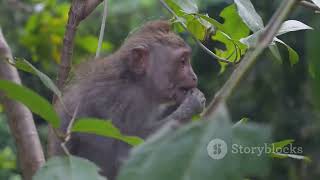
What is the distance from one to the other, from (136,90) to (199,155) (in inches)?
77.0

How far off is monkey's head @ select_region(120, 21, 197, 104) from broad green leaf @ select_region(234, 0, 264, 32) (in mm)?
1055

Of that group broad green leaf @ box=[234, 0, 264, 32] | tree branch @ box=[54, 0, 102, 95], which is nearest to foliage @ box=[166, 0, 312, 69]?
broad green leaf @ box=[234, 0, 264, 32]

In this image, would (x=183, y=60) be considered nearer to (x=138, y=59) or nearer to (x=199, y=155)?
(x=138, y=59)

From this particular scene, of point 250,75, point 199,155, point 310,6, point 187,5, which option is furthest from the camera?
point 250,75

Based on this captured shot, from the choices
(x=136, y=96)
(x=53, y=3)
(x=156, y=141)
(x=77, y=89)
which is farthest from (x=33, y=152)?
(x=53, y=3)

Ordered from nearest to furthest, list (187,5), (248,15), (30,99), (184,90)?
1. (30,99)
2. (248,15)
3. (187,5)
4. (184,90)

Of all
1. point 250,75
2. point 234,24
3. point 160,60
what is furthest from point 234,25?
point 250,75

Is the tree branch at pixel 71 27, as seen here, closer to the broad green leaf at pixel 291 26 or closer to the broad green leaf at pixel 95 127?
the broad green leaf at pixel 291 26

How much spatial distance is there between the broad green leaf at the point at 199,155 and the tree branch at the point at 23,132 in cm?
115

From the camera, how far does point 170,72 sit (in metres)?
2.66

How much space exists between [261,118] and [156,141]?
16.7 feet

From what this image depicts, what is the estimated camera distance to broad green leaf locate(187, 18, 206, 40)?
1694 millimetres

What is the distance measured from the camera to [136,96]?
257 cm

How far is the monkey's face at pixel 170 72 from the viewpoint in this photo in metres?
2.56
